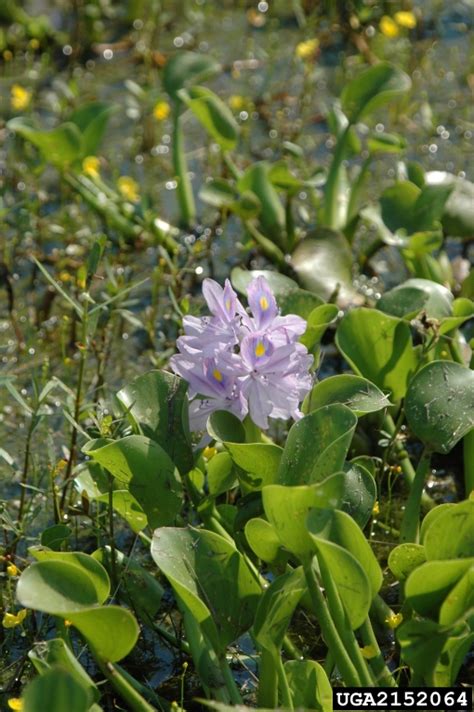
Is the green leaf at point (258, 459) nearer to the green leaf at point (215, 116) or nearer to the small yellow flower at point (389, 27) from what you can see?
the green leaf at point (215, 116)

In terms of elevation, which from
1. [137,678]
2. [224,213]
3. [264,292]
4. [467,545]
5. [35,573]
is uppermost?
[264,292]

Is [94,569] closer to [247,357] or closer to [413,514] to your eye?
[247,357]

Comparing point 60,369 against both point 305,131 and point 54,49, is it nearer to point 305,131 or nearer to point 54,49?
point 305,131

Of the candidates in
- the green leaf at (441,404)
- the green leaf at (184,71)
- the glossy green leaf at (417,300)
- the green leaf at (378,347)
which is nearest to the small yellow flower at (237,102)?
the green leaf at (184,71)

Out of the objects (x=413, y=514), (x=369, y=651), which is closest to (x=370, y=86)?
(x=413, y=514)

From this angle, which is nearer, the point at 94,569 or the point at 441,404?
the point at 94,569

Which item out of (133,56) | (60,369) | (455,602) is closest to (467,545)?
(455,602)
